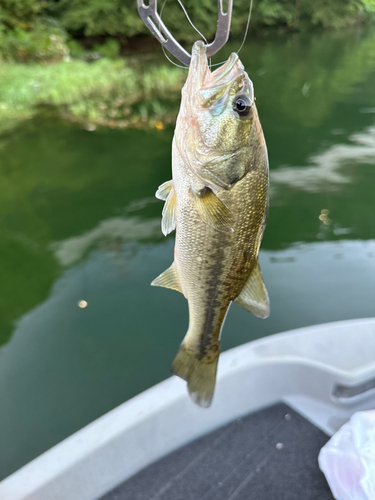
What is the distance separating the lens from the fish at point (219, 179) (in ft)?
3.26

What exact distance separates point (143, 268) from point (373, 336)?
2571 millimetres

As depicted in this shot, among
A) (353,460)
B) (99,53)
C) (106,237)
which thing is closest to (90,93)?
(106,237)

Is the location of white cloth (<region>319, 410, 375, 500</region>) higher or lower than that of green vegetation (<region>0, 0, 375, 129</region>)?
lower

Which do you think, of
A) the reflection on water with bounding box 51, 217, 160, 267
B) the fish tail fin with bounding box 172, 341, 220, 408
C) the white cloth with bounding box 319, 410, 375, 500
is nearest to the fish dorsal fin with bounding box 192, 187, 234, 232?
the fish tail fin with bounding box 172, 341, 220, 408

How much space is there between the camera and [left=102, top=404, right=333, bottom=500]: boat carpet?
71.8 inches

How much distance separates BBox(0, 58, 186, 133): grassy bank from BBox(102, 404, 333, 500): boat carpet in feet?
22.5

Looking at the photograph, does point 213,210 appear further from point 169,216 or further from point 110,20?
point 110,20

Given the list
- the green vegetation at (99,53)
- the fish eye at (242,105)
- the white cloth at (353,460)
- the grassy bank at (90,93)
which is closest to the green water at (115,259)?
the grassy bank at (90,93)

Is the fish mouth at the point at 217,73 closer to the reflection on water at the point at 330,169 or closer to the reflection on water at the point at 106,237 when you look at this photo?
the reflection on water at the point at 106,237

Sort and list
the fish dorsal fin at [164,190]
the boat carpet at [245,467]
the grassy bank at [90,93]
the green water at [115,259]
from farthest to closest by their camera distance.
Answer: the grassy bank at [90,93] → the green water at [115,259] → the boat carpet at [245,467] → the fish dorsal fin at [164,190]

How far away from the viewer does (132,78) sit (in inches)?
414

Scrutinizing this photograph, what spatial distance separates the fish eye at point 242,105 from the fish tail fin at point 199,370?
0.82 metres

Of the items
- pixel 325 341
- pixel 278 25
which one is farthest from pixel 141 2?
pixel 278 25

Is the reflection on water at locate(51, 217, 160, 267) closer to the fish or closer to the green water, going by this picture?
the green water
